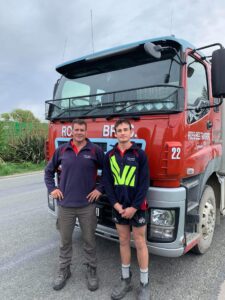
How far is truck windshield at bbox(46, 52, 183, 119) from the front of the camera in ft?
9.96

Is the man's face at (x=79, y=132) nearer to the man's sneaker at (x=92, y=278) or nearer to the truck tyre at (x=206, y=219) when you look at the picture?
the man's sneaker at (x=92, y=278)

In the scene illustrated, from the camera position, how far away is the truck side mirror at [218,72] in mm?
2938

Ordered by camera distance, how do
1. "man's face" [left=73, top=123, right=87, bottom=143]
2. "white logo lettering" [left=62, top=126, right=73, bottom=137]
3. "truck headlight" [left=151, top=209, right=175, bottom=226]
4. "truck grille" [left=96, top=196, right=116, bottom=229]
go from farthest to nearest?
"white logo lettering" [left=62, top=126, right=73, bottom=137], "truck grille" [left=96, top=196, right=116, bottom=229], "man's face" [left=73, top=123, right=87, bottom=143], "truck headlight" [left=151, top=209, right=175, bottom=226]

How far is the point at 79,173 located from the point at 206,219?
173 cm

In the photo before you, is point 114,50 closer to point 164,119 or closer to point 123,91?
point 123,91

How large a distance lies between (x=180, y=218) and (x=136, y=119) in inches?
43.2

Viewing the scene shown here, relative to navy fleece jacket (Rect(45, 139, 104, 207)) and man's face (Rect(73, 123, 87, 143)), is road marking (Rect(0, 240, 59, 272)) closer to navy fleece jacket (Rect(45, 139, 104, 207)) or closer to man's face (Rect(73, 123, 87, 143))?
navy fleece jacket (Rect(45, 139, 104, 207))

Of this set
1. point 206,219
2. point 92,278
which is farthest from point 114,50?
point 92,278

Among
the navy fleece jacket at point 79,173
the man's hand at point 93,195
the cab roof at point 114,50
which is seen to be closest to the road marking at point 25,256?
the navy fleece jacket at point 79,173

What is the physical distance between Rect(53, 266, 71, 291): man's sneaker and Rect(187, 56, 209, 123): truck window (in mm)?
2087

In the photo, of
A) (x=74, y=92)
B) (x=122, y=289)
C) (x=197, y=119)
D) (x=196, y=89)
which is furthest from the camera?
(x=74, y=92)

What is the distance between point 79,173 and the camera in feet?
9.87

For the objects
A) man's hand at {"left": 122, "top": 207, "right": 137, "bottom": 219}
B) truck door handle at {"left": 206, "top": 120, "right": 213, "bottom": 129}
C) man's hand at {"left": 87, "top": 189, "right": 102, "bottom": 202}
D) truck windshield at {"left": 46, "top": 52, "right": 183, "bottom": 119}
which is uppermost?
truck windshield at {"left": 46, "top": 52, "right": 183, "bottom": 119}

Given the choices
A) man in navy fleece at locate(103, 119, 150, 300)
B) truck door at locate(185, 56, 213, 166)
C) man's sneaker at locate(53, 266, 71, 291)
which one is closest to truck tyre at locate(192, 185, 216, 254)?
truck door at locate(185, 56, 213, 166)
